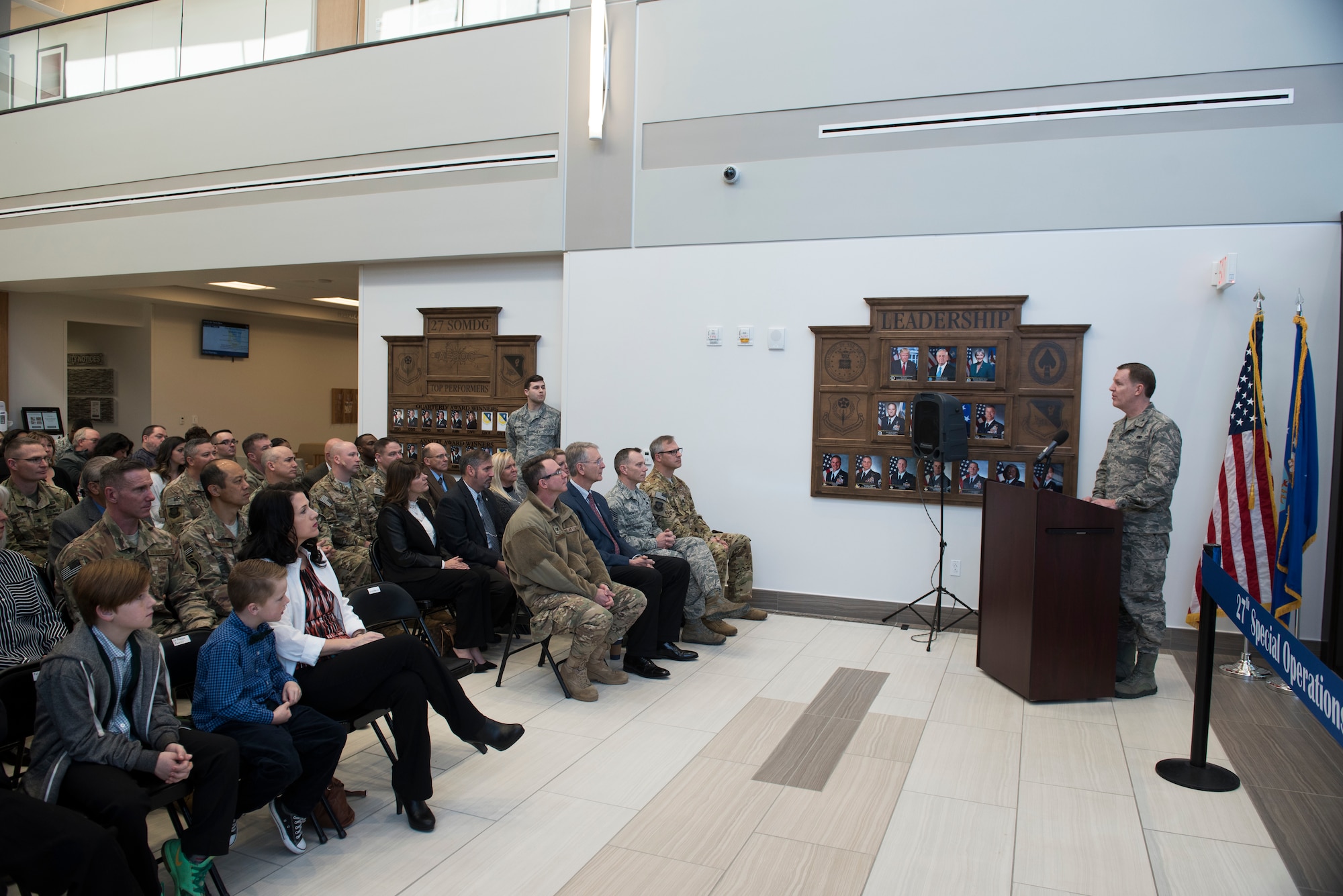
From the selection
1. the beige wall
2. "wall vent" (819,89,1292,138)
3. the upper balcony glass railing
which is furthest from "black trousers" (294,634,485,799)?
the beige wall

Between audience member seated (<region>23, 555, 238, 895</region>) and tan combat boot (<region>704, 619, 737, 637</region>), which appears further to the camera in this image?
tan combat boot (<region>704, 619, 737, 637</region>)

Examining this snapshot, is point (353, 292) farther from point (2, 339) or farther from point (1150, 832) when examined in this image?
point (1150, 832)

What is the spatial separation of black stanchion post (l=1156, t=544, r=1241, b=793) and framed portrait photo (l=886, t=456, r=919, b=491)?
8.09ft

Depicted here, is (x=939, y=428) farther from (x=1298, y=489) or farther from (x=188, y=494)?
(x=188, y=494)

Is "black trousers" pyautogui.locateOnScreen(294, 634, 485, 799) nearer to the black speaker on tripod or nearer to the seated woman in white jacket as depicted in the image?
the seated woman in white jacket

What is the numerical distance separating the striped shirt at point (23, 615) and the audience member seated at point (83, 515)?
342 millimetres

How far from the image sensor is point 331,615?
10.8 feet

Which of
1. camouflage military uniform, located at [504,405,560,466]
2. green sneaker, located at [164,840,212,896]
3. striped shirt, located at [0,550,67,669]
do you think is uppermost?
camouflage military uniform, located at [504,405,560,466]

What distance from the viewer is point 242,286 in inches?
408

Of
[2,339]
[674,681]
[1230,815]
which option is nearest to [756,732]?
[674,681]

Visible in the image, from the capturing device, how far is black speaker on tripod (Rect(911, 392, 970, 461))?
5.32 m

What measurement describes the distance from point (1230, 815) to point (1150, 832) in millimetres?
421

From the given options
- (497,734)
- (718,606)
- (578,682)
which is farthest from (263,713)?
(718,606)

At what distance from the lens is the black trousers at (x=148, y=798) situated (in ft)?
7.07
